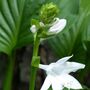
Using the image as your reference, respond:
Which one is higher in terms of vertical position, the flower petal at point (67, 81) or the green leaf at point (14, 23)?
the green leaf at point (14, 23)

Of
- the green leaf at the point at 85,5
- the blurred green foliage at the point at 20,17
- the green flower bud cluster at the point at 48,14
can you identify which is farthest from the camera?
the green leaf at the point at 85,5

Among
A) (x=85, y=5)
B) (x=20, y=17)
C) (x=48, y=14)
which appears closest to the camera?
(x=48, y=14)

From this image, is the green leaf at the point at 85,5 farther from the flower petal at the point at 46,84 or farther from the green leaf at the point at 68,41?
the flower petal at the point at 46,84

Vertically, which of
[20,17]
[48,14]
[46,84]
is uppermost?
[20,17]

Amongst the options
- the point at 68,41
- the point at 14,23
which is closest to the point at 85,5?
the point at 68,41

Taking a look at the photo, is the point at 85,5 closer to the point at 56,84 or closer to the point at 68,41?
the point at 68,41

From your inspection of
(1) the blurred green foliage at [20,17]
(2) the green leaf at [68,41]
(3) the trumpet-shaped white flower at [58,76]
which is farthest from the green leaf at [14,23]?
(3) the trumpet-shaped white flower at [58,76]

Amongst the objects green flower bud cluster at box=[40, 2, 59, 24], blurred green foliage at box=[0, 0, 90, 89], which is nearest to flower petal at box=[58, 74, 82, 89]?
green flower bud cluster at box=[40, 2, 59, 24]

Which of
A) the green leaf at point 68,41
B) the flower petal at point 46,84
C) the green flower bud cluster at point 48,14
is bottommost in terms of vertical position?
the flower petal at point 46,84
